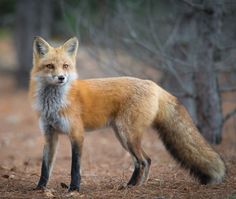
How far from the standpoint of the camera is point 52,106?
22.0 feet

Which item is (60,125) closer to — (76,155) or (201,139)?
(76,155)

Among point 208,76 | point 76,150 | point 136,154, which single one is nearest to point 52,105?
point 76,150

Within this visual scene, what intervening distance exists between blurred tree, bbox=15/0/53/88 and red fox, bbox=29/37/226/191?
13843 mm

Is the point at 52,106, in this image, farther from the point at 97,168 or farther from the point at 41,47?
the point at 97,168

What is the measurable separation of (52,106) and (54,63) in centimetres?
57

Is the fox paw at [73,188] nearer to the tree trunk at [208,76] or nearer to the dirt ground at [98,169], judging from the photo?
the dirt ground at [98,169]

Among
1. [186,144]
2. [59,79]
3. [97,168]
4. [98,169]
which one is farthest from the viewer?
[97,168]

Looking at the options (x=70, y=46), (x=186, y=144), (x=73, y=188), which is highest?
(x=70, y=46)

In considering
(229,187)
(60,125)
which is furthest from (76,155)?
(229,187)

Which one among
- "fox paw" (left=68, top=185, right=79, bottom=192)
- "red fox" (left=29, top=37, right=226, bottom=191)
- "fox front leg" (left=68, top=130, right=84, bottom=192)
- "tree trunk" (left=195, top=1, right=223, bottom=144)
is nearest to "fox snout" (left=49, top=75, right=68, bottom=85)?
"red fox" (left=29, top=37, right=226, bottom=191)

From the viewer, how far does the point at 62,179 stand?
7887 mm

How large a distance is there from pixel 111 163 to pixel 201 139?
10.9 feet

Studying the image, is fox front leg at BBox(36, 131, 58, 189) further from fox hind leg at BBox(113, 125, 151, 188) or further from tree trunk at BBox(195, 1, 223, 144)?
tree trunk at BBox(195, 1, 223, 144)

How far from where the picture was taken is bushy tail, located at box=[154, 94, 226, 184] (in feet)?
21.8
